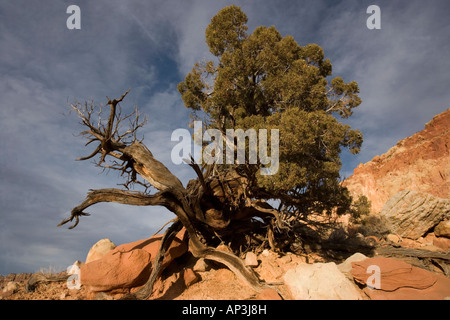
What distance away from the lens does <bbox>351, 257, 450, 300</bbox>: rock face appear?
5.90 meters

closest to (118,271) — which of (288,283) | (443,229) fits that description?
(288,283)

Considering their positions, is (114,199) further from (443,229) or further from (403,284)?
(443,229)

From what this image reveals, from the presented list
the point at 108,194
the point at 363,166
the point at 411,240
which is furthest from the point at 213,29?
the point at 363,166

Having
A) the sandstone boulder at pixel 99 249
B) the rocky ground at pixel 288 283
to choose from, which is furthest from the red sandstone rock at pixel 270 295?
the sandstone boulder at pixel 99 249

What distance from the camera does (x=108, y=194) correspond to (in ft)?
26.8

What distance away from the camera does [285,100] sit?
389 inches

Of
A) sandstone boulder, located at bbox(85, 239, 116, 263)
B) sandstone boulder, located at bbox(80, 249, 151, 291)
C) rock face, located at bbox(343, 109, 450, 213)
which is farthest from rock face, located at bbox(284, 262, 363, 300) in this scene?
rock face, located at bbox(343, 109, 450, 213)

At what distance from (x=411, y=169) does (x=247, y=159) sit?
114 ft

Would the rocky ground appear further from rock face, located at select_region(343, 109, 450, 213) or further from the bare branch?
rock face, located at select_region(343, 109, 450, 213)

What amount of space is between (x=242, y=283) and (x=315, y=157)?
5.18 m

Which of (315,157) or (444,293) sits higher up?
(315,157)

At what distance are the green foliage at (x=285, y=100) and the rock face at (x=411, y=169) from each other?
24743 millimetres
